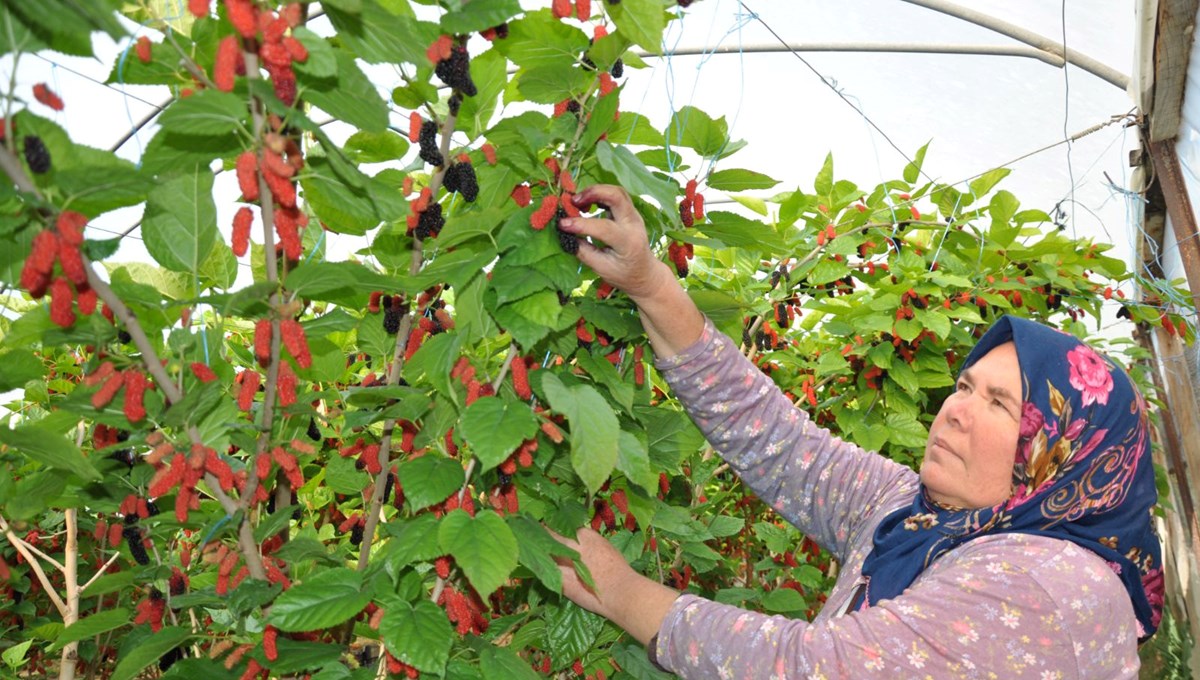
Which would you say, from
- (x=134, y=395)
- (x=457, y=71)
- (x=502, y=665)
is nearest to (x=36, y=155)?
(x=134, y=395)

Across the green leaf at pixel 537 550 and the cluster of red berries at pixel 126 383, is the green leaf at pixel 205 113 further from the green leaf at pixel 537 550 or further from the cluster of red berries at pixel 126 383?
the green leaf at pixel 537 550

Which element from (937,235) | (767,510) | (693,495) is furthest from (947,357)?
(693,495)

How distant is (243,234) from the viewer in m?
0.99

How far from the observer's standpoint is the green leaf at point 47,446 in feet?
3.15

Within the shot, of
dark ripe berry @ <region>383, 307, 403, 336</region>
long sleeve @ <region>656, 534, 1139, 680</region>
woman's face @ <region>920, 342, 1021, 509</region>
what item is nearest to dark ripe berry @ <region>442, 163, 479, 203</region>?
dark ripe berry @ <region>383, 307, 403, 336</region>

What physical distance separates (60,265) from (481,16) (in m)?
0.50

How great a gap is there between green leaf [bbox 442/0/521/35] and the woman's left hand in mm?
753

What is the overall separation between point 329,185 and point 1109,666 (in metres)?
1.32

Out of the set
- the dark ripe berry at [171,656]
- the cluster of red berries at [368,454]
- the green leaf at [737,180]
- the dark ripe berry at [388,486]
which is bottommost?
the dark ripe berry at [171,656]

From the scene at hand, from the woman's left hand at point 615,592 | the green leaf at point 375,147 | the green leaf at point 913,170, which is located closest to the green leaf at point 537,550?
the woman's left hand at point 615,592

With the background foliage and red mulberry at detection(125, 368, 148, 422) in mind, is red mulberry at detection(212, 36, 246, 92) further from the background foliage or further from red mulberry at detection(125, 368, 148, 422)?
red mulberry at detection(125, 368, 148, 422)

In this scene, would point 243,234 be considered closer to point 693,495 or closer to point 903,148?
point 693,495

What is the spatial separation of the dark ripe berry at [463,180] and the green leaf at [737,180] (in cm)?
39

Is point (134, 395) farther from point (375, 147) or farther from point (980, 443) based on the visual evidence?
point (980, 443)
